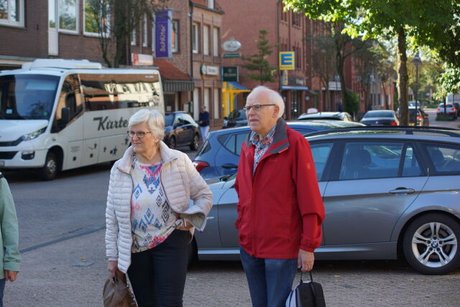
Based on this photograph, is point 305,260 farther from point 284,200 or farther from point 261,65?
point 261,65

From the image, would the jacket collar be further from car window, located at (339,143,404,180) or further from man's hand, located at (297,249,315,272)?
car window, located at (339,143,404,180)

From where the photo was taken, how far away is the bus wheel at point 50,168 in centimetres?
1834

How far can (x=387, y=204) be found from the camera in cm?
723

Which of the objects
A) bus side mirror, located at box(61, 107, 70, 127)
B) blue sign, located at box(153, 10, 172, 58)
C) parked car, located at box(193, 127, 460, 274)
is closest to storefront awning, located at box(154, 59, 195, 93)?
blue sign, located at box(153, 10, 172, 58)

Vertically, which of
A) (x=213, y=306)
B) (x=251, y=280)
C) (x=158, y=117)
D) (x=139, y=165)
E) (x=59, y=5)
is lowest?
(x=213, y=306)

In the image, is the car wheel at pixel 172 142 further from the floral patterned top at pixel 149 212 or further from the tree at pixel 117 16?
the floral patterned top at pixel 149 212

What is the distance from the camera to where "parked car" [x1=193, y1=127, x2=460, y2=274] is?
7.21 metres

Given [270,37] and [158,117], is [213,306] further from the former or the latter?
[270,37]

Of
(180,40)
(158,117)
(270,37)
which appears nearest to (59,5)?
(180,40)

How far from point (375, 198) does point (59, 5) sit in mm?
25111

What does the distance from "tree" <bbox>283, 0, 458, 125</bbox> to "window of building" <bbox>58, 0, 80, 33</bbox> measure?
16.0 m

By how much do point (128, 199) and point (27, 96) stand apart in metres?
15.6

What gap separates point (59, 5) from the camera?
97.8ft

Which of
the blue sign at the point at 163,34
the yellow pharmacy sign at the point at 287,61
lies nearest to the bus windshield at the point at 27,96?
the blue sign at the point at 163,34
